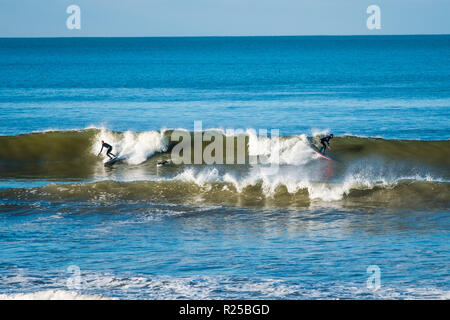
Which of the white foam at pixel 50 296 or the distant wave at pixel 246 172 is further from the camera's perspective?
the distant wave at pixel 246 172

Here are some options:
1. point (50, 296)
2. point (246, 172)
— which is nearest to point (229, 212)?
point (246, 172)

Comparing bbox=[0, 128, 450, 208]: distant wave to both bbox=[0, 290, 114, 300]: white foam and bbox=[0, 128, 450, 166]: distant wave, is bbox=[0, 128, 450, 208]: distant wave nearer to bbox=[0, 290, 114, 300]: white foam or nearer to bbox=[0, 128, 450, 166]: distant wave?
bbox=[0, 128, 450, 166]: distant wave

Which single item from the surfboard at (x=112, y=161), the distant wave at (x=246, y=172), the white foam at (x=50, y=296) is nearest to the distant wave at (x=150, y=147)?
the distant wave at (x=246, y=172)

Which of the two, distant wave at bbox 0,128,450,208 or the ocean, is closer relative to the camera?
the ocean

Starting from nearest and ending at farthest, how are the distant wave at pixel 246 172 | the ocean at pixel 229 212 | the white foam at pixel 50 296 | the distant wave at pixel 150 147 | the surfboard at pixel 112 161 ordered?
the white foam at pixel 50 296 → the ocean at pixel 229 212 → the distant wave at pixel 246 172 → the surfboard at pixel 112 161 → the distant wave at pixel 150 147

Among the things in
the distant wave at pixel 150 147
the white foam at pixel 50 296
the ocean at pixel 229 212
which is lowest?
the white foam at pixel 50 296

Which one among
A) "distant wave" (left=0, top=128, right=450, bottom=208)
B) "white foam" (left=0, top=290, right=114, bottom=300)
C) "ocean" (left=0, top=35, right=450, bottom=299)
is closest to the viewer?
"white foam" (left=0, top=290, right=114, bottom=300)

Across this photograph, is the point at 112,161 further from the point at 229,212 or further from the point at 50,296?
the point at 50,296

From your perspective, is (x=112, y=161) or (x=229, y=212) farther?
(x=112, y=161)

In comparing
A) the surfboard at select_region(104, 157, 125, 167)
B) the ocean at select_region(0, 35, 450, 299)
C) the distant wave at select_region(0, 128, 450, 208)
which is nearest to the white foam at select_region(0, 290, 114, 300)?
the ocean at select_region(0, 35, 450, 299)

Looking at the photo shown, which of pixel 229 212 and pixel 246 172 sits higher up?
pixel 246 172

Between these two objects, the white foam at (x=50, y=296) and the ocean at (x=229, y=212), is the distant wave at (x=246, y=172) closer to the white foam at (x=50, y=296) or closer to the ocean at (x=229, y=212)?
the ocean at (x=229, y=212)

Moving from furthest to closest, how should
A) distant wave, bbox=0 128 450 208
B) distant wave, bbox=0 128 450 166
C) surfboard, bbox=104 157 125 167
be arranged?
distant wave, bbox=0 128 450 166 → surfboard, bbox=104 157 125 167 → distant wave, bbox=0 128 450 208
